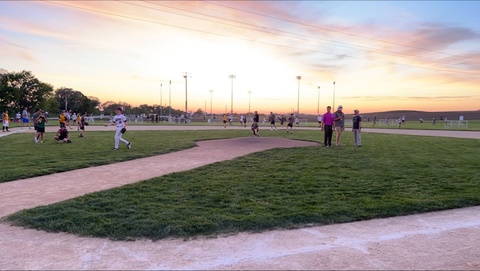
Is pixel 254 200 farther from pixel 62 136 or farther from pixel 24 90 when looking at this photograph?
pixel 24 90

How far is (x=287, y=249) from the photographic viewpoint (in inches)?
186

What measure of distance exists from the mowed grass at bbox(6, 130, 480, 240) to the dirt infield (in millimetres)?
330

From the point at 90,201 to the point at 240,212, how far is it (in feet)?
10.2

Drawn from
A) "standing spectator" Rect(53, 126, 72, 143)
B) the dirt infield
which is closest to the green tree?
"standing spectator" Rect(53, 126, 72, 143)

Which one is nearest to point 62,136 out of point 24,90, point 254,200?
point 254,200

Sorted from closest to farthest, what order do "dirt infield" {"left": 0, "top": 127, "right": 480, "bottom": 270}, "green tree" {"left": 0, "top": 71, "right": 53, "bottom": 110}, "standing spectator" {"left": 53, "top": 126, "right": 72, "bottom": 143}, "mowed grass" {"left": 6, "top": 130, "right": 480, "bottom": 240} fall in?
"dirt infield" {"left": 0, "top": 127, "right": 480, "bottom": 270}
"mowed grass" {"left": 6, "top": 130, "right": 480, "bottom": 240}
"standing spectator" {"left": 53, "top": 126, "right": 72, "bottom": 143}
"green tree" {"left": 0, "top": 71, "right": 53, "bottom": 110}

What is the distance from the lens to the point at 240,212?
635 centimetres

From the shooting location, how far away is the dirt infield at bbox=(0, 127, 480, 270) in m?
4.25

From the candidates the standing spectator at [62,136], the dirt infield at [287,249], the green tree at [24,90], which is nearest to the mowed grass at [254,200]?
the dirt infield at [287,249]

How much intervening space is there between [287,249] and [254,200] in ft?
8.38

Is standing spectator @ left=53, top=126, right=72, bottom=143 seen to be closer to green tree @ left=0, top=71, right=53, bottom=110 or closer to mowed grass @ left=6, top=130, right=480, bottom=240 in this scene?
mowed grass @ left=6, top=130, right=480, bottom=240

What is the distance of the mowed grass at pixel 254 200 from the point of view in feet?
18.6

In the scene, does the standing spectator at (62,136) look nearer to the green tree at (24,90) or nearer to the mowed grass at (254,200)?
the mowed grass at (254,200)

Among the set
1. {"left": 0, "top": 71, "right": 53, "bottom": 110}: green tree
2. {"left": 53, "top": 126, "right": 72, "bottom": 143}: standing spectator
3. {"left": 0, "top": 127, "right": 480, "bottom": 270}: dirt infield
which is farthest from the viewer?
{"left": 0, "top": 71, "right": 53, "bottom": 110}: green tree
